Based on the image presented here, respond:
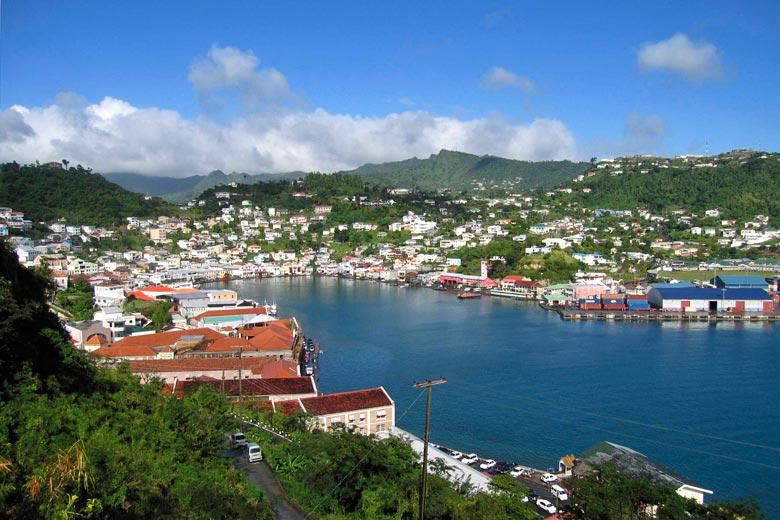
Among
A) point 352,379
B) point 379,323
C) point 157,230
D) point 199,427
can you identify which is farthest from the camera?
point 157,230

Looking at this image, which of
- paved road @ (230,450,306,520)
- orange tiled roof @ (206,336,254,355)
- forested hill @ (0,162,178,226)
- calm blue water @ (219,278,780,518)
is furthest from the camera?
forested hill @ (0,162,178,226)

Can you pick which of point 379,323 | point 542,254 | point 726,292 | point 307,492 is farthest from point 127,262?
point 307,492

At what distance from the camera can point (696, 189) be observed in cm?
2967

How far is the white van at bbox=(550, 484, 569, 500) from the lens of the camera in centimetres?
437

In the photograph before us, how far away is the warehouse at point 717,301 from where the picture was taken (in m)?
13.3

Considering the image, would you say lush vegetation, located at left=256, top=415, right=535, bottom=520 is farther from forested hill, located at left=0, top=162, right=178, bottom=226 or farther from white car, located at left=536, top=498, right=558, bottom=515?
forested hill, located at left=0, top=162, right=178, bottom=226

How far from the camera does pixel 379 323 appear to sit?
1184cm

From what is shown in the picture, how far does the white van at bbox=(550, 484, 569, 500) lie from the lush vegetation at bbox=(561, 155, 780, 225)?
24588 mm

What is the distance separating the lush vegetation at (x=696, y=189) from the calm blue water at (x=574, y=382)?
55.5 ft

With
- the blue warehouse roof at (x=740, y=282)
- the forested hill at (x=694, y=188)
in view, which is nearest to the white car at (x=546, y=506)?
the blue warehouse roof at (x=740, y=282)

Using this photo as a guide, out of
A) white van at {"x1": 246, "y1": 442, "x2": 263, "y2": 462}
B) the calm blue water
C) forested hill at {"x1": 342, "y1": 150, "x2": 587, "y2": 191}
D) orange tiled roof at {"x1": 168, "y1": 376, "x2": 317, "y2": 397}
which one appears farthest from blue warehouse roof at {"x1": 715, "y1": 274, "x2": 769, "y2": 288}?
forested hill at {"x1": 342, "y1": 150, "x2": 587, "y2": 191}

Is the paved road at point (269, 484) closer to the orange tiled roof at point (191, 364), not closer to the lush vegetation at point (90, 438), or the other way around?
the lush vegetation at point (90, 438)

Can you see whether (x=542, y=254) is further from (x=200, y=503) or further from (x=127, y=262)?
(x=200, y=503)

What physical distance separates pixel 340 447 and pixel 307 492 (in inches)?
14.5
